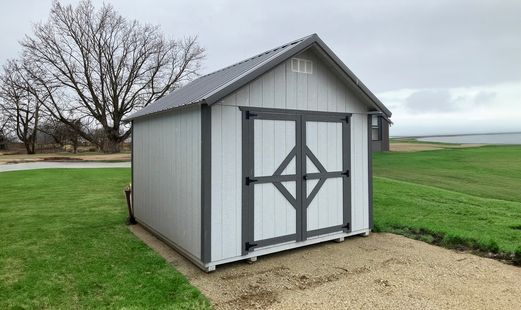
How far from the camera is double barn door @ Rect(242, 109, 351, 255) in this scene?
5.44 m

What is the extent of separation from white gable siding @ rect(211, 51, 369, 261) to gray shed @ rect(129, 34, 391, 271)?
0.05 feet

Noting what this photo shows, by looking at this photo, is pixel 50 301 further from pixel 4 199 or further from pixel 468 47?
pixel 468 47

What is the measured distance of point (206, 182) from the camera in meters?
5.00

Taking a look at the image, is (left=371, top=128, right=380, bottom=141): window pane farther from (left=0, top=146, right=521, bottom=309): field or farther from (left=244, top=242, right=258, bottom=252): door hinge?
(left=244, top=242, right=258, bottom=252): door hinge

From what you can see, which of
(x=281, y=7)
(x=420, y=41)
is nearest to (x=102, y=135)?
(x=281, y=7)

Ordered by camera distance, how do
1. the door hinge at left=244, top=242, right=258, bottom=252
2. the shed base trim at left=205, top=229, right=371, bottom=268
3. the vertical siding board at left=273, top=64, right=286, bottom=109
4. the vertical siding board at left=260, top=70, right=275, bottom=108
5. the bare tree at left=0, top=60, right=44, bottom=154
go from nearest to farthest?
the shed base trim at left=205, top=229, right=371, bottom=268 < the door hinge at left=244, top=242, right=258, bottom=252 < the vertical siding board at left=260, top=70, right=275, bottom=108 < the vertical siding board at left=273, top=64, right=286, bottom=109 < the bare tree at left=0, top=60, right=44, bottom=154

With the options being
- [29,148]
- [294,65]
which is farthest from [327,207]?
[29,148]

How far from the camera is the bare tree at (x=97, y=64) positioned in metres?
30.1

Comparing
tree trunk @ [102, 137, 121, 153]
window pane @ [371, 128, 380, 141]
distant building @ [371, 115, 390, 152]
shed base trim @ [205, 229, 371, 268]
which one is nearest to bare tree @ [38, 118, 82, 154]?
tree trunk @ [102, 137, 121, 153]

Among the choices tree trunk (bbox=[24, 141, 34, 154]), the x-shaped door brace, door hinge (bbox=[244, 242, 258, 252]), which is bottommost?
door hinge (bbox=[244, 242, 258, 252])

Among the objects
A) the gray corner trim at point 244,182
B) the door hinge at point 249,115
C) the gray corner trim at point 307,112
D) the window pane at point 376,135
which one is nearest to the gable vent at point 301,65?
the gray corner trim at point 307,112

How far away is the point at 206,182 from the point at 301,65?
259 centimetres

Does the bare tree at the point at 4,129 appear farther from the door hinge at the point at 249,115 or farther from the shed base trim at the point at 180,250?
the door hinge at the point at 249,115

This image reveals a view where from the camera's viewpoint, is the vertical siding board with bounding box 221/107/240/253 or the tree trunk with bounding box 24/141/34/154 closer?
the vertical siding board with bounding box 221/107/240/253
